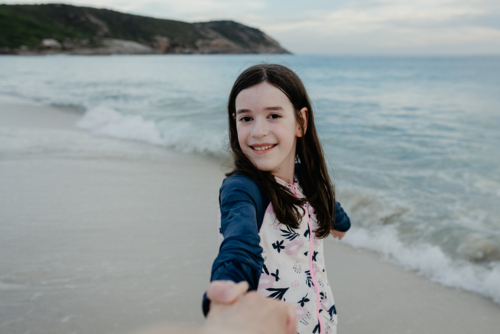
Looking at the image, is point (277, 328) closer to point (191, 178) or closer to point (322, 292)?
point (322, 292)

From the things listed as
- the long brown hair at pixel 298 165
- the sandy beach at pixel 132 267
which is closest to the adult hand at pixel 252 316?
the long brown hair at pixel 298 165

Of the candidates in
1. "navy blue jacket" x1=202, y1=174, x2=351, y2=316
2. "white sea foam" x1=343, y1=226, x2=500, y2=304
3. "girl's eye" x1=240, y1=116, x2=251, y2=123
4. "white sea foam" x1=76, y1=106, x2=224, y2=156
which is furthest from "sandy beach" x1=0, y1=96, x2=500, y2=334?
"white sea foam" x1=76, y1=106, x2=224, y2=156

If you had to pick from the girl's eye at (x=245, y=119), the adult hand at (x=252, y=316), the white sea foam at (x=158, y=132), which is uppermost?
the girl's eye at (x=245, y=119)

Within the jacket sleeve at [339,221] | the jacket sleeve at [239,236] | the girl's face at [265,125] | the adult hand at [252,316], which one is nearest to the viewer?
the adult hand at [252,316]

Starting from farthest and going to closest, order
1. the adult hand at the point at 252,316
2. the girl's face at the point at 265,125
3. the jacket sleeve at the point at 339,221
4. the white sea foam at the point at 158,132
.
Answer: the white sea foam at the point at 158,132, the jacket sleeve at the point at 339,221, the girl's face at the point at 265,125, the adult hand at the point at 252,316

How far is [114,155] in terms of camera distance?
6816 millimetres

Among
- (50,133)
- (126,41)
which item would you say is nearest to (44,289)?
(50,133)

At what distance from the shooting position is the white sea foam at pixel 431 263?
316cm

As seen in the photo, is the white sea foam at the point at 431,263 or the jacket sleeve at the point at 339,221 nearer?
the jacket sleeve at the point at 339,221

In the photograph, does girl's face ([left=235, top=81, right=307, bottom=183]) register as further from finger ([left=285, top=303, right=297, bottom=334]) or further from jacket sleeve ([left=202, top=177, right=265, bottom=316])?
finger ([left=285, top=303, right=297, bottom=334])

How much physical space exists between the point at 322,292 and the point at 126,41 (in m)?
94.5

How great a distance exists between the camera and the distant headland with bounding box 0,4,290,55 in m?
67.1

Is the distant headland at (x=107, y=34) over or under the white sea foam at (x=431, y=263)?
over

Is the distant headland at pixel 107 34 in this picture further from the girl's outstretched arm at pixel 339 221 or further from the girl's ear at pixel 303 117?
Answer: the girl's outstretched arm at pixel 339 221
